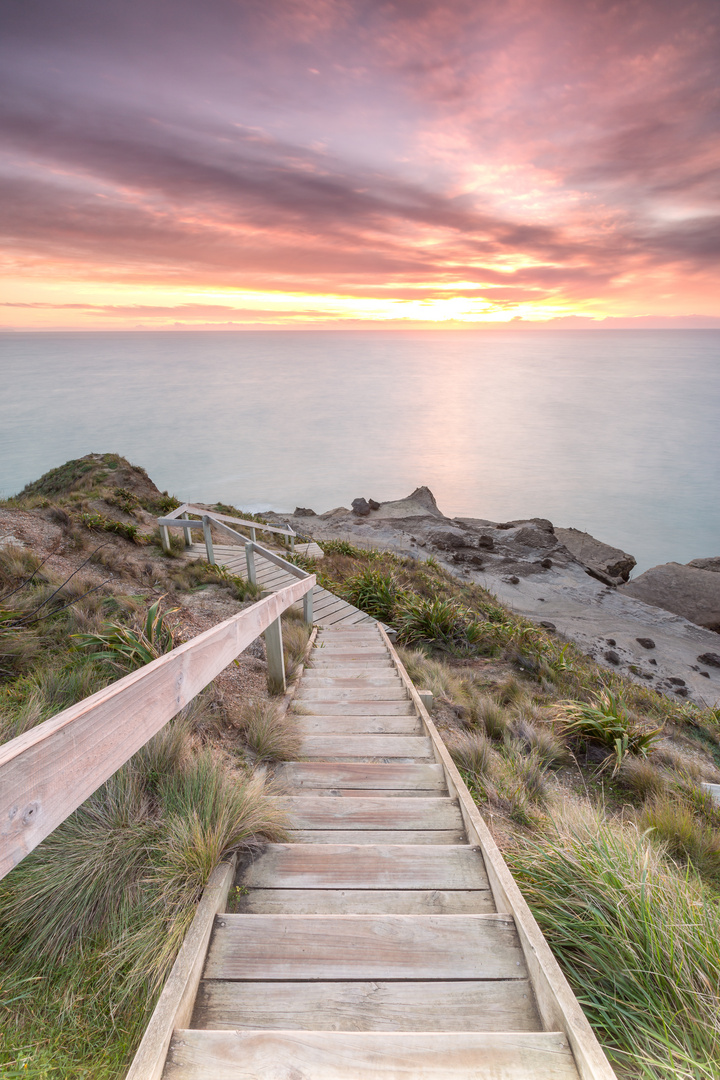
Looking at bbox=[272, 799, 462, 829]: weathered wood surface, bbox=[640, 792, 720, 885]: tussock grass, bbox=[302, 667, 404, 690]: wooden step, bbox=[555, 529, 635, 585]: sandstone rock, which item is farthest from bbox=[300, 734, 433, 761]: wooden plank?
bbox=[555, 529, 635, 585]: sandstone rock

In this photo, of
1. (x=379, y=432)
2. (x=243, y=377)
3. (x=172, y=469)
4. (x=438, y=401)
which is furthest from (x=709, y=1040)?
(x=243, y=377)

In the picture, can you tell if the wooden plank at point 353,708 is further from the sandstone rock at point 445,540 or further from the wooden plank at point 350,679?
the sandstone rock at point 445,540

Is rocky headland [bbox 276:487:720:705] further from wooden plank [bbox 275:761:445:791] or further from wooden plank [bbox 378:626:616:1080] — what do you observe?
wooden plank [bbox 378:626:616:1080]

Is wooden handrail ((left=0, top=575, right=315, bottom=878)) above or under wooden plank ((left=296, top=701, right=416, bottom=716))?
above

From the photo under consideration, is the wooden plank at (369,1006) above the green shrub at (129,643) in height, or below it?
above

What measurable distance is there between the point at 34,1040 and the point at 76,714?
41.2 inches

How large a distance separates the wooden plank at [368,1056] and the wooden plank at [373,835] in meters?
1.10

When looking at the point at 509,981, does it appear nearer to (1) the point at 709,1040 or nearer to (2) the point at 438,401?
(1) the point at 709,1040

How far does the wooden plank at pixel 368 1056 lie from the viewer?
137 centimetres

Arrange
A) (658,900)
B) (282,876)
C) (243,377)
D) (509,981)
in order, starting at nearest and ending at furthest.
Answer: (509,981)
(658,900)
(282,876)
(243,377)

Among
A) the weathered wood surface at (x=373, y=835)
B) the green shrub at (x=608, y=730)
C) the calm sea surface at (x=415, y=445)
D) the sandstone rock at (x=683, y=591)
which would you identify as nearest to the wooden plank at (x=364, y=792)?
the weathered wood surface at (x=373, y=835)

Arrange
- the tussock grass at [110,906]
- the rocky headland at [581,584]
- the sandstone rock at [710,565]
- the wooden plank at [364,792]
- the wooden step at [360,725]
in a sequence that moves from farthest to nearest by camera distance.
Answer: the sandstone rock at [710,565] < the rocky headland at [581,584] < the wooden step at [360,725] < the wooden plank at [364,792] < the tussock grass at [110,906]

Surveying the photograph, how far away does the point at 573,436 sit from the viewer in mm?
73625

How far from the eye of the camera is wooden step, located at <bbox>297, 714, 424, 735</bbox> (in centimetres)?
400
